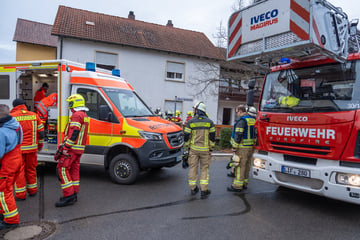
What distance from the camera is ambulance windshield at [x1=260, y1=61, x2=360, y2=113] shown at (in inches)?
162

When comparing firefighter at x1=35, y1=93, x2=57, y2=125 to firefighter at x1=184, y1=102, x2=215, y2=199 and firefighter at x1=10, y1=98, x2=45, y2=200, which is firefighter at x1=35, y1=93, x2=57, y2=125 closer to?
firefighter at x1=10, y1=98, x2=45, y2=200

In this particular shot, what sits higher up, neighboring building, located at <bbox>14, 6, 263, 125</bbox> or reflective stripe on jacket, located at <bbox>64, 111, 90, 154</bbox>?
neighboring building, located at <bbox>14, 6, 263, 125</bbox>

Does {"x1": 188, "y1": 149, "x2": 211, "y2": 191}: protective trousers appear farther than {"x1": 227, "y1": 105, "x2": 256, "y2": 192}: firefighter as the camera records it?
No

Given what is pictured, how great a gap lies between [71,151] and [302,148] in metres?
3.74

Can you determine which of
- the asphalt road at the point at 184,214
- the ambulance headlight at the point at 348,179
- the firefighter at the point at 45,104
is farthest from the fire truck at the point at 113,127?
the ambulance headlight at the point at 348,179

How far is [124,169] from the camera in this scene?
5871 mm

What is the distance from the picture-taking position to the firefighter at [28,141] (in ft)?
15.7

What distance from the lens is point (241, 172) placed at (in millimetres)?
5469

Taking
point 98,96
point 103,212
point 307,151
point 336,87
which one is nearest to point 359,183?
point 307,151

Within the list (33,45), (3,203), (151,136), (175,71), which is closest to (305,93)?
(151,136)

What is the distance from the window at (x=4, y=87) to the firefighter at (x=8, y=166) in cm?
386

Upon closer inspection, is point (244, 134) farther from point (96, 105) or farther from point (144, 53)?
point (144, 53)

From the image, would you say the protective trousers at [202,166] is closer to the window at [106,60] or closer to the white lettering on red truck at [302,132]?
the white lettering on red truck at [302,132]

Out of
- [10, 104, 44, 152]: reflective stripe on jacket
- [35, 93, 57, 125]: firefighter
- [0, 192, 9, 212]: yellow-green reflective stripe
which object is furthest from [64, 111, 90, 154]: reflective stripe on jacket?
[35, 93, 57, 125]: firefighter
